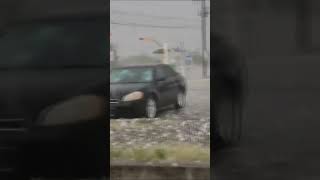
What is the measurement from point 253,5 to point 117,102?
1238 mm

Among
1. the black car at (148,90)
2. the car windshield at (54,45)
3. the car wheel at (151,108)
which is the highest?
the car windshield at (54,45)

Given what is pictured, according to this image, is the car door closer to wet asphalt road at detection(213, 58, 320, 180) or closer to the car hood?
the car hood

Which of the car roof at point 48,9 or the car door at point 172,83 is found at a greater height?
the car roof at point 48,9

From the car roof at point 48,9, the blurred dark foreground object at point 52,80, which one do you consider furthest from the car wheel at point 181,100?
the car roof at point 48,9

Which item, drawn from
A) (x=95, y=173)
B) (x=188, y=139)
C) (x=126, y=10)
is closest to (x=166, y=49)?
(x=126, y=10)

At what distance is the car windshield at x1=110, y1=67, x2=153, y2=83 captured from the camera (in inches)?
184

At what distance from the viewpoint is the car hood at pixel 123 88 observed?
4652 millimetres

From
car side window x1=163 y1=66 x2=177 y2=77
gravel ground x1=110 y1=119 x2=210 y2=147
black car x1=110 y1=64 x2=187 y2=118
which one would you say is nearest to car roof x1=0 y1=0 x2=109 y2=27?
black car x1=110 y1=64 x2=187 y2=118

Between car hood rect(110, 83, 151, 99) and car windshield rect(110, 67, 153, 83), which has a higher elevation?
car windshield rect(110, 67, 153, 83)

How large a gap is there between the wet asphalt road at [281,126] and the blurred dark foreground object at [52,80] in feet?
3.38

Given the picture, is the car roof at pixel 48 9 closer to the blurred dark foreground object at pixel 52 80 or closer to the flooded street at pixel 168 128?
the blurred dark foreground object at pixel 52 80

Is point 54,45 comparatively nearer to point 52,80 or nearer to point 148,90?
point 52,80

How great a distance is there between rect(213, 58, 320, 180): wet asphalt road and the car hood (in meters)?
0.78

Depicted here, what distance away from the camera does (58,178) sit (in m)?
4.64
